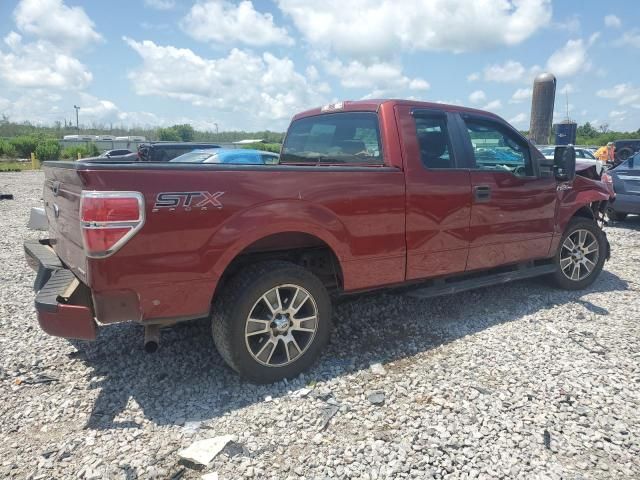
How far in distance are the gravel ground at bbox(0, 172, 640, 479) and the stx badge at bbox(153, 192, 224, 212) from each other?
1.33 m

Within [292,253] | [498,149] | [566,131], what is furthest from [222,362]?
[566,131]

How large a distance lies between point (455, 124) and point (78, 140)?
188 ft

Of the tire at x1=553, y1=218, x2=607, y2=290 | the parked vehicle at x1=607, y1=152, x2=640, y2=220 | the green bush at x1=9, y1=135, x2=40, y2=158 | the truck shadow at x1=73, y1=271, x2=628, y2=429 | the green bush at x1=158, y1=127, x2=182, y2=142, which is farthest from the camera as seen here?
the green bush at x1=158, y1=127, x2=182, y2=142

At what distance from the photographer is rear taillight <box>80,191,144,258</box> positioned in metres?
2.52

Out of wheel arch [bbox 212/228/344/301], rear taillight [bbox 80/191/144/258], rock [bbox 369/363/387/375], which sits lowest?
rock [bbox 369/363/387/375]

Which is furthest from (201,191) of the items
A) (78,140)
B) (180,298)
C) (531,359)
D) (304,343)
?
(78,140)

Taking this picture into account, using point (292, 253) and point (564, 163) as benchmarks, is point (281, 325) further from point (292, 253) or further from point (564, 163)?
point (564, 163)

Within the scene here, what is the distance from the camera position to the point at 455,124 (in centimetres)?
415

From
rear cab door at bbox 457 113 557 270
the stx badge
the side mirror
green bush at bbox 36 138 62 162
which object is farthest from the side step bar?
green bush at bbox 36 138 62 162

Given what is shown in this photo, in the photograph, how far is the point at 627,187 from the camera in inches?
380

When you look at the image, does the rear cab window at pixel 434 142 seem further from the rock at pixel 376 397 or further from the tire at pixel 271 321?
the rock at pixel 376 397

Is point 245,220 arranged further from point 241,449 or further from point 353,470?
A: point 353,470

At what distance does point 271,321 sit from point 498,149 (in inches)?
115

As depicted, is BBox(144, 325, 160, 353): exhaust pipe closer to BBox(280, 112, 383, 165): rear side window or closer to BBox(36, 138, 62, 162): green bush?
BBox(280, 112, 383, 165): rear side window
